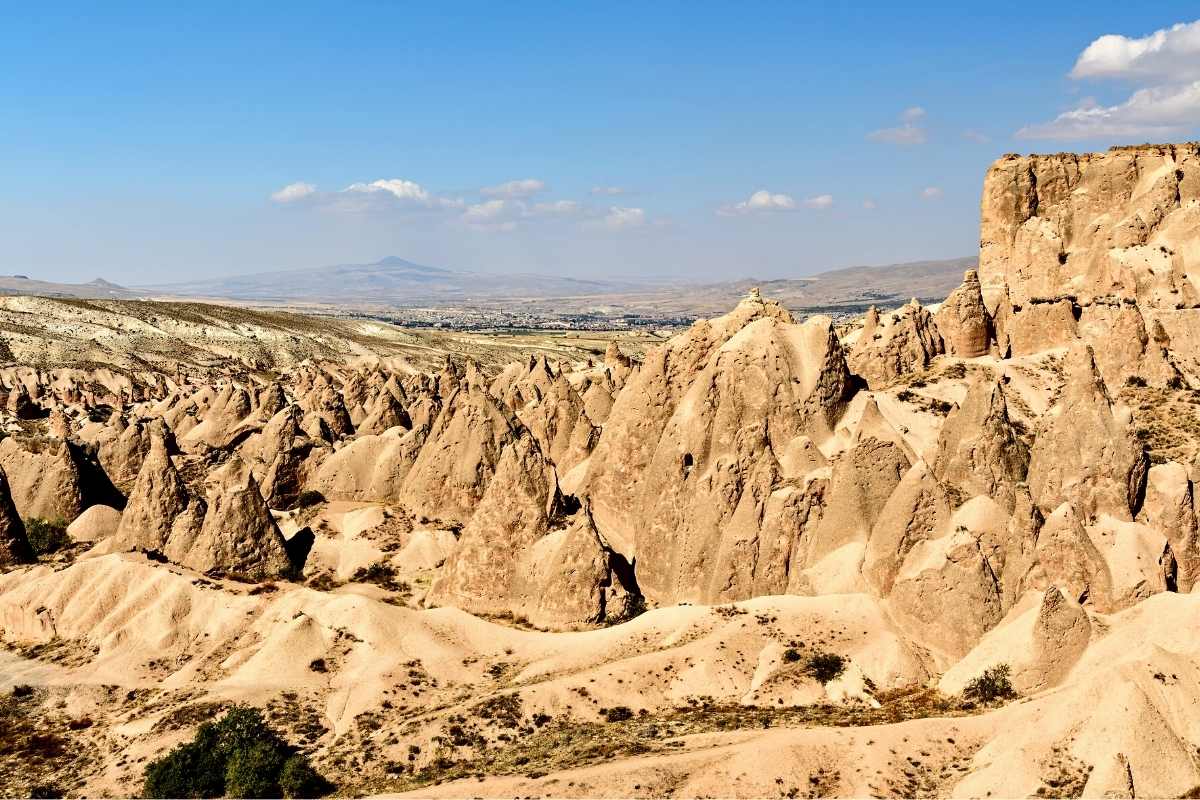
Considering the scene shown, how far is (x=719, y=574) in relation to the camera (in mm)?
40000

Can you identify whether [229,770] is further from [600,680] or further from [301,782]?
[600,680]

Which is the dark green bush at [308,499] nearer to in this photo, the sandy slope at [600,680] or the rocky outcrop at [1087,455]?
the sandy slope at [600,680]

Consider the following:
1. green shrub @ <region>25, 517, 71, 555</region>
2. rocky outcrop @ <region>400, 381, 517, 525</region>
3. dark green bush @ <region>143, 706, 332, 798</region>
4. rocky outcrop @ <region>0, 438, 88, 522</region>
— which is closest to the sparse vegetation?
dark green bush @ <region>143, 706, 332, 798</region>

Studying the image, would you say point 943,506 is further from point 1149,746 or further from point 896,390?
point 896,390

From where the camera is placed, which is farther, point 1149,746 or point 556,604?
point 556,604

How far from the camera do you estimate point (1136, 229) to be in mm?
60500

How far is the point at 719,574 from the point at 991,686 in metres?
13.5

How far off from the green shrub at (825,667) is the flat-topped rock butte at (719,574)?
1.67 feet

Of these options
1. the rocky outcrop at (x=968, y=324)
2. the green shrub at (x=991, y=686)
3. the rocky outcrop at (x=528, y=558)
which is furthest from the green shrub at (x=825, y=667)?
the rocky outcrop at (x=968, y=324)

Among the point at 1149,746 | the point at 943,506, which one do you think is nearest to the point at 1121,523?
the point at 943,506

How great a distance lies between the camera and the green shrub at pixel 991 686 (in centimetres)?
2886

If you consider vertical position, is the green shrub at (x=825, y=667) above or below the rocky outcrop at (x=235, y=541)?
below

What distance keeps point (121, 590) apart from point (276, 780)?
1899 cm

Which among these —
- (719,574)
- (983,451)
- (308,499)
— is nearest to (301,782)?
(719,574)
